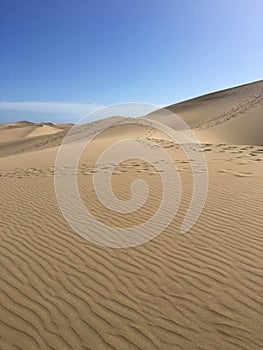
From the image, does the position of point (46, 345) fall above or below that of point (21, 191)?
below

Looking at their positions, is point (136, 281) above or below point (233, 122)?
below

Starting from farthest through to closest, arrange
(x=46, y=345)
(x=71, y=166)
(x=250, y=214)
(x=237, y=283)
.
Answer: (x=71, y=166), (x=250, y=214), (x=237, y=283), (x=46, y=345)

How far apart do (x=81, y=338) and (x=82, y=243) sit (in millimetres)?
1909

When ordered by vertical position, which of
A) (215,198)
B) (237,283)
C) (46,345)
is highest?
(215,198)

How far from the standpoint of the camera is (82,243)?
14.7ft

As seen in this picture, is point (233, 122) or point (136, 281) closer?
point (136, 281)

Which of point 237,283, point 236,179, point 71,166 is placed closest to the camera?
point 237,283

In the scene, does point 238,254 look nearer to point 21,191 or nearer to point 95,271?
point 95,271

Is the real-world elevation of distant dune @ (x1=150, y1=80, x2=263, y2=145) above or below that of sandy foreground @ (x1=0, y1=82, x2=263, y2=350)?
above

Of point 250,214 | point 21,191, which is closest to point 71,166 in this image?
point 21,191

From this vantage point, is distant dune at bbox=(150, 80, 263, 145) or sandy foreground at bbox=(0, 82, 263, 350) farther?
distant dune at bbox=(150, 80, 263, 145)

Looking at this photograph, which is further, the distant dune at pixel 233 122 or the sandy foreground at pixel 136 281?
the distant dune at pixel 233 122

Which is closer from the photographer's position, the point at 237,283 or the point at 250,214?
the point at 237,283

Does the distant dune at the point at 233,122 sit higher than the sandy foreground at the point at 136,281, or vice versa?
the distant dune at the point at 233,122
